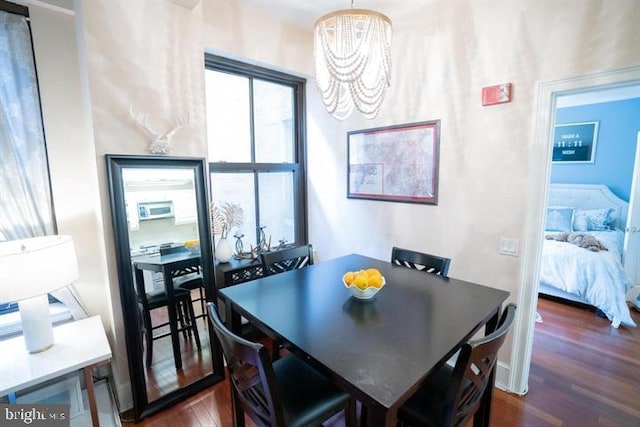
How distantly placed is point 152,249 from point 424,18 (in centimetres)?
269

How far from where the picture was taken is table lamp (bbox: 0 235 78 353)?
1.38m

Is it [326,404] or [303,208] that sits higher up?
[303,208]

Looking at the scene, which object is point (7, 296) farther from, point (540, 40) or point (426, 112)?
point (540, 40)

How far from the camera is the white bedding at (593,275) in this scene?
301 centimetres

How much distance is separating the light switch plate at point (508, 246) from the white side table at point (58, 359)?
2.54m

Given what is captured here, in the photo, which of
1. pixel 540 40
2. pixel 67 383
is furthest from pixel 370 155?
pixel 67 383

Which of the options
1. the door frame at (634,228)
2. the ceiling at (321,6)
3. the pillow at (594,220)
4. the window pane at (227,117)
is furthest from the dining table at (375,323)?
the pillow at (594,220)

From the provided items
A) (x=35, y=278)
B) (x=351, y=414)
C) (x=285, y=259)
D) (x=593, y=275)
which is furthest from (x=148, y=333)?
(x=593, y=275)

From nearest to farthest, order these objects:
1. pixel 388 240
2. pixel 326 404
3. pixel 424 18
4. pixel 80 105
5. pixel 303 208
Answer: pixel 326 404 < pixel 80 105 < pixel 424 18 < pixel 388 240 < pixel 303 208

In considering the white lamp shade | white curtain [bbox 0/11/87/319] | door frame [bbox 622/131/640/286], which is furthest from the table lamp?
door frame [bbox 622/131/640/286]

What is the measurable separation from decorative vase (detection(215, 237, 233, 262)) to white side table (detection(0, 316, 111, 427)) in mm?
964

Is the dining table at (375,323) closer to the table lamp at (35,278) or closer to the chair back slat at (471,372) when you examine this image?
the chair back slat at (471,372)

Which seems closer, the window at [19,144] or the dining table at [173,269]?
the window at [19,144]

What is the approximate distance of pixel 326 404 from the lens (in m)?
1.31
